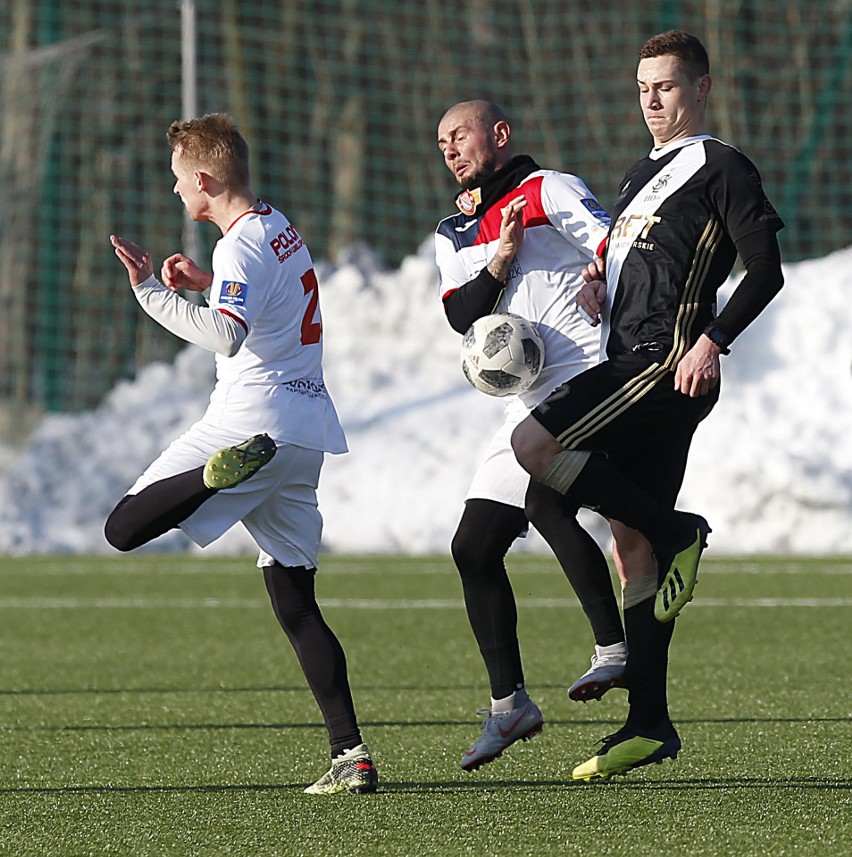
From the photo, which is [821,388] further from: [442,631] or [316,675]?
[316,675]

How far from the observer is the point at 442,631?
26.0ft

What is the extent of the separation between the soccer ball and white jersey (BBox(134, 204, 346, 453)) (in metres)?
0.42

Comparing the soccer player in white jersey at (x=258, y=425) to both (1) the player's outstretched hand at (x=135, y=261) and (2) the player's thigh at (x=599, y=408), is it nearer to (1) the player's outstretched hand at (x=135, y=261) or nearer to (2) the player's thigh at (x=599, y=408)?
(1) the player's outstretched hand at (x=135, y=261)

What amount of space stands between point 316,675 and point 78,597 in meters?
5.67

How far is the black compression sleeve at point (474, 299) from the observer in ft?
15.1

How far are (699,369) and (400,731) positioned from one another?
5.62 feet

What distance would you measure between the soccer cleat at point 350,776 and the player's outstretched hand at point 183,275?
1.20m

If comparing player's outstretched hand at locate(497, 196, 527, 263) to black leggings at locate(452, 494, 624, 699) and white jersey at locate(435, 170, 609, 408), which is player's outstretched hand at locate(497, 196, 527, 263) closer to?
white jersey at locate(435, 170, 609, 408)

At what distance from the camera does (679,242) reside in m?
4.20

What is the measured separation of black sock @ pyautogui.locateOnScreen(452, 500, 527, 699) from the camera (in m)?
4.62

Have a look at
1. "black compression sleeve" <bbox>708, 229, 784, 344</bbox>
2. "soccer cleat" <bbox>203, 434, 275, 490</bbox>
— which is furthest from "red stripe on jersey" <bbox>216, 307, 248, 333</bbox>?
"black compression sleeve" <bbox>708, 229, 784, 344</bbox>

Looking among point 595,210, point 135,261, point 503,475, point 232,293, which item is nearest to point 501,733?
point 503,475

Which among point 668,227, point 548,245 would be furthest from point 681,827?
point 548,245

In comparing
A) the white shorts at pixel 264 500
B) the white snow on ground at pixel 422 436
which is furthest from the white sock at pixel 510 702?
the white snow on ground at pixel 422 436
